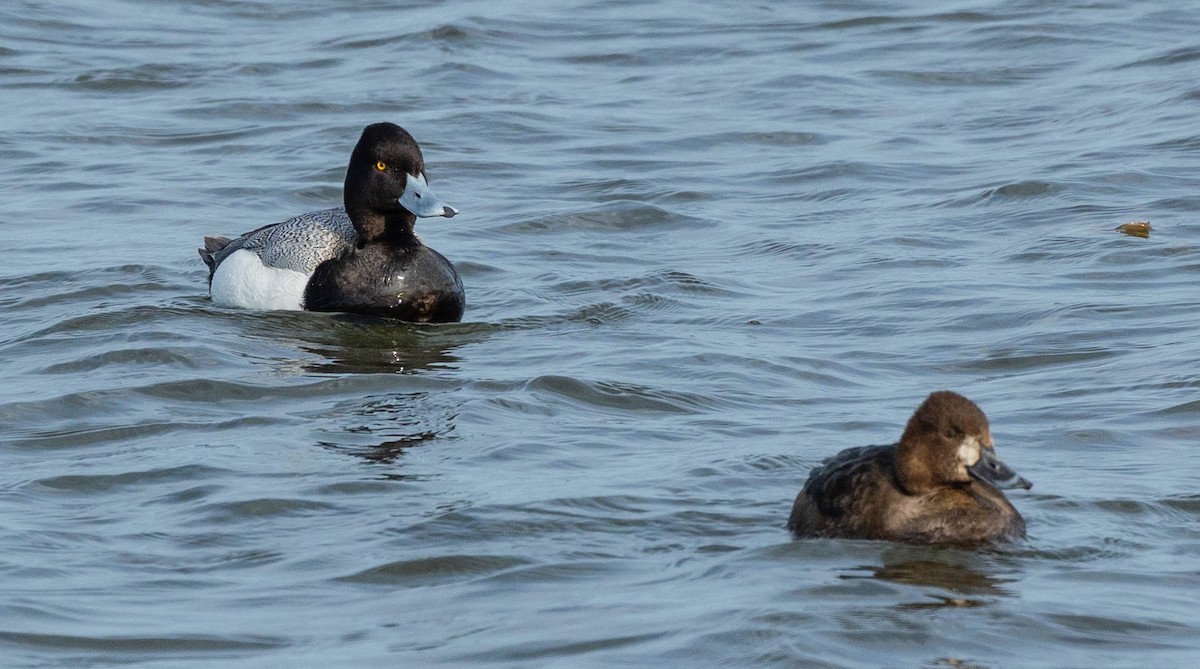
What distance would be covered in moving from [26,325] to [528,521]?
472cm

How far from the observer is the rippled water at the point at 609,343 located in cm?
634

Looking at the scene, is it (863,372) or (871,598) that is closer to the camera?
(871,598)

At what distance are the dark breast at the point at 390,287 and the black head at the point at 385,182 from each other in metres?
0.22

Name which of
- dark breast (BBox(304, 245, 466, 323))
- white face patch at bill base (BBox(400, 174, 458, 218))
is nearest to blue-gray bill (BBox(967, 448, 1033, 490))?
dark breast (BBox(304, 245, 466, 323))

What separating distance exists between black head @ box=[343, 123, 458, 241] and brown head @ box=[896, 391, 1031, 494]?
499 centimetres

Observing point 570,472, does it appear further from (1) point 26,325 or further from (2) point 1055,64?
(2) point 1055,64

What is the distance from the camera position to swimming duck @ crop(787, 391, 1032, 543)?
22.5 ft

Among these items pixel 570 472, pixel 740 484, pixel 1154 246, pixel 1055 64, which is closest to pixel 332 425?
pixel 570 472

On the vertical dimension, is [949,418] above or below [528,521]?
above

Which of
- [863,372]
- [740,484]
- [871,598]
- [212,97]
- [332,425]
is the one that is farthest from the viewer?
[212,97]

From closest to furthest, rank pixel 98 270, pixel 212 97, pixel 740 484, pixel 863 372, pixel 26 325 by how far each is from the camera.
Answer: pixel 740 484 < pixel 863 372 < pixel 26 325 < pixel 98 270 < pixel 212 97

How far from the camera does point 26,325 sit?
1092 centimetres

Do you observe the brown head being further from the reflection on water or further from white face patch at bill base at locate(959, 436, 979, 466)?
the reflection on water

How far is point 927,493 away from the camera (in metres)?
6.98
